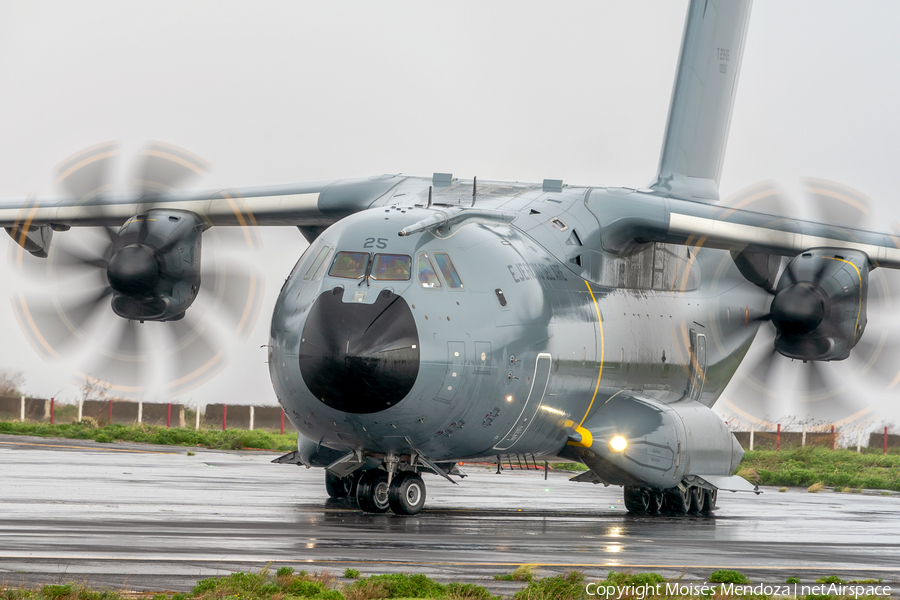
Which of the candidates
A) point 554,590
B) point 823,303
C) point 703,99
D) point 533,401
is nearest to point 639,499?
point 823,303

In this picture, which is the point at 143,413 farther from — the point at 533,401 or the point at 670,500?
the point at 533,401

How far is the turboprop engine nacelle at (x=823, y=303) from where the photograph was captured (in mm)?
19578

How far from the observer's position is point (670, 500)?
20.2 metres

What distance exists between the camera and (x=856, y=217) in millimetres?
20906

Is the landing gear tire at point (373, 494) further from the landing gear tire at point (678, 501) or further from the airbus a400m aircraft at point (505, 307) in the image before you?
the landing gear tire at point (678, 501)

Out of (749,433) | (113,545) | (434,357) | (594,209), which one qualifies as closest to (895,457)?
(749,433)

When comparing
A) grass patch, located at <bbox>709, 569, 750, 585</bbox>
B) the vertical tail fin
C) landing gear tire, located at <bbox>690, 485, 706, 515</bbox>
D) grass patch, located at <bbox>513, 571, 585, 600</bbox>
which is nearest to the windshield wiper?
grass patch, located at <bbox>709, 569, 750, 585</bbox>

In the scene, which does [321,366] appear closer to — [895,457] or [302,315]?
[302,315]

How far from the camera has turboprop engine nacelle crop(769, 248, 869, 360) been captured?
19578 mm

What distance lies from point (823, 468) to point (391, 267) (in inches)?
873

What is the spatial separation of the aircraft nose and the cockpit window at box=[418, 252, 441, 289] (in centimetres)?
55

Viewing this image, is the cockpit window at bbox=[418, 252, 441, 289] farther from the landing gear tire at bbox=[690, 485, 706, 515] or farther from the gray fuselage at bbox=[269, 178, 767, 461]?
the landing gear tire at bbox=[690, 485, 706, 515]

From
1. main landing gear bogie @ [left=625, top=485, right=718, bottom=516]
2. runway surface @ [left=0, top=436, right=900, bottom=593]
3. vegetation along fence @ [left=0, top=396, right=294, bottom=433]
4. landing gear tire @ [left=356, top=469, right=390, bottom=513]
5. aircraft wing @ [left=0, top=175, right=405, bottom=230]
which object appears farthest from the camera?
vegetation along fence @ [left=0, top=396, right=294, bottom=433]

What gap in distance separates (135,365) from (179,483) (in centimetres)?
305
